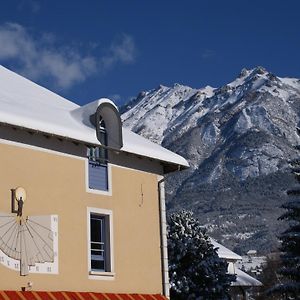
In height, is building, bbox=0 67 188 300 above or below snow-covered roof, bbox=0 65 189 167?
below

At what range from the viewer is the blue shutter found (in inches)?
838

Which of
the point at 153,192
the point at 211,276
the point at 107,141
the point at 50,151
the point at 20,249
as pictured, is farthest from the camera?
the point at 211,276

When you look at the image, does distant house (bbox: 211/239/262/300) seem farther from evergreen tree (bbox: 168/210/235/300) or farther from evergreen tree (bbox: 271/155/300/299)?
evergreen tree (bbox: 271/155/300/299)

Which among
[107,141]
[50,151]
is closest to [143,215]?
[107,141]

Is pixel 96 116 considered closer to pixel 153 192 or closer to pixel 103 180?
pixel 103 180

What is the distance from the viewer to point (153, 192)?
2322cm

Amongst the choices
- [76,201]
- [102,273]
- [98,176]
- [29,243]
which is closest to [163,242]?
[102,273]

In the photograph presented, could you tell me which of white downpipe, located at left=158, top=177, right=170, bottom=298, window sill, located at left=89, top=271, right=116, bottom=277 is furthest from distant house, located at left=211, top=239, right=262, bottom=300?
window sill, located at left=89, top=271, right=116, bottom=277

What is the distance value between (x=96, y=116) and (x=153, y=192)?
11.2 ft

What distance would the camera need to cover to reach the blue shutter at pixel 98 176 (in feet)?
69.8

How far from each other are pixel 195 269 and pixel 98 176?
13.8m

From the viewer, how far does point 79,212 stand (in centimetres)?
2056

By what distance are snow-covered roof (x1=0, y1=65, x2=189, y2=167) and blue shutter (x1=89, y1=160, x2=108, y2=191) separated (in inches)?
33.6

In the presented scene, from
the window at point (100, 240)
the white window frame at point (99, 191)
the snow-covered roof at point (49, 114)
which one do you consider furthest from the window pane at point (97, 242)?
the snow-covered roof at point (49, 114)
